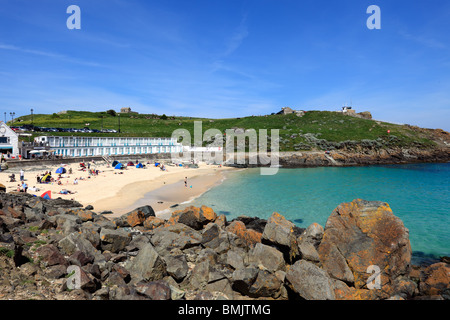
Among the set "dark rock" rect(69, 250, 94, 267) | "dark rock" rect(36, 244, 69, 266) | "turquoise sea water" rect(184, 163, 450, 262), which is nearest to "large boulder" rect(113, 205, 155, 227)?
"dark rock" rect(69, 250, 94, 267)

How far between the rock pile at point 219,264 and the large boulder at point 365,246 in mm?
Answer: 40

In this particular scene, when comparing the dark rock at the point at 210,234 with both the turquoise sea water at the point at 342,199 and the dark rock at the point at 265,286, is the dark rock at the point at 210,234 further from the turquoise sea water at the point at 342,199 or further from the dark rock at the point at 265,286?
the turquoise sea water at the point at 342,199

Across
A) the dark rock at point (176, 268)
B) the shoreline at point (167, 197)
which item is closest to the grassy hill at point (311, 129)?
the shoreline at point (167, 197)

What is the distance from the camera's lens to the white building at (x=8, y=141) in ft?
164

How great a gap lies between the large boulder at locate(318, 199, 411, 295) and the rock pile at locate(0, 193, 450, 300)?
40 mm

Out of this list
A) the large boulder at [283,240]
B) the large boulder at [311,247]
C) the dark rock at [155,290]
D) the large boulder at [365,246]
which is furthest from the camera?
the large boulder at [283,240]

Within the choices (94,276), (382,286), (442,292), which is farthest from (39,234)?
(442,292)

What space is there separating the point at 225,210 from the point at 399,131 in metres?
107

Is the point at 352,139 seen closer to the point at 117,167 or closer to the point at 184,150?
the point at 184,150

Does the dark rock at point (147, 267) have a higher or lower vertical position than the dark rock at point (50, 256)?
lower

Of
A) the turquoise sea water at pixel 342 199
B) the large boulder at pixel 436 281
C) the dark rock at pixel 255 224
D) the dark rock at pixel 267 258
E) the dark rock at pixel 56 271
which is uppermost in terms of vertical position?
the dark rock at pixel 56 271

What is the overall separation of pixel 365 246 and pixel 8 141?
6528 cm

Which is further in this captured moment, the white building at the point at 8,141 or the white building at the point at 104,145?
the white building at the point at 104,145

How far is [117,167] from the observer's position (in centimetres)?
5153
